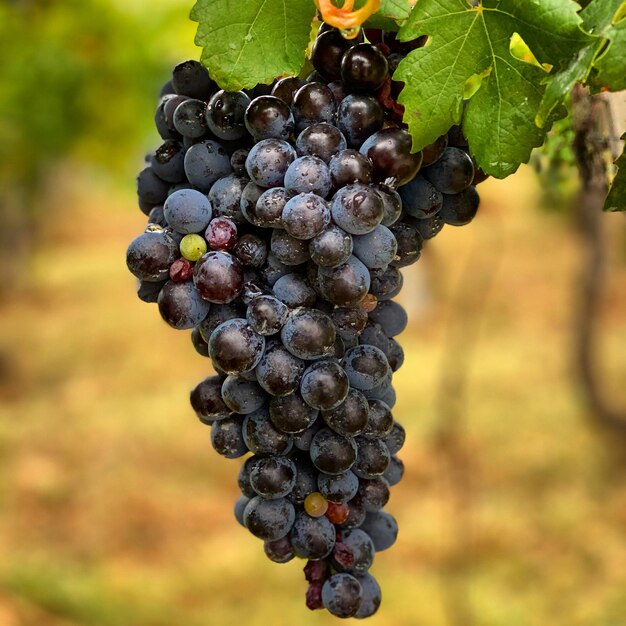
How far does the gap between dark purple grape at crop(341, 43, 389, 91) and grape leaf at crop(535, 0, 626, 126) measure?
12cm

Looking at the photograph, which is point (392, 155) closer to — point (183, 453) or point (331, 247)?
point (331, 247)

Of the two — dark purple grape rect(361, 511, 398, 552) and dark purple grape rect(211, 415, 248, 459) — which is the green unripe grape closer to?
dark purple grape rect(211, 415, 248, 459)

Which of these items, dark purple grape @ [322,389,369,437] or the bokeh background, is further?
the bokeh background

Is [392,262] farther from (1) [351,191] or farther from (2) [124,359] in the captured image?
(2) [124,359]

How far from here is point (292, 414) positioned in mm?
661

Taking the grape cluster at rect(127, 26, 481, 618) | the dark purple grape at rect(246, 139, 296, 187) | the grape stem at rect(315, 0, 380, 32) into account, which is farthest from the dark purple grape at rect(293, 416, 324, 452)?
the grape stem at rect(315, 0, 380, 32)

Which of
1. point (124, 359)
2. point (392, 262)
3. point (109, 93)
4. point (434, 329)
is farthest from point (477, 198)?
point (434, 329)

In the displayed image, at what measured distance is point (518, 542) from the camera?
11.4 ft

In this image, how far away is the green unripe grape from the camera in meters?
0.64

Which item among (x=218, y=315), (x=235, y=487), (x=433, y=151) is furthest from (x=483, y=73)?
(x=235, y=487)

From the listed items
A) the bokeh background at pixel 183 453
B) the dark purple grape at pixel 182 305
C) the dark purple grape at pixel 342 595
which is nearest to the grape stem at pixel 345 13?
the dark purple grape at pixel 182 305

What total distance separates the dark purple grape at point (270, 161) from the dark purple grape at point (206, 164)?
0.05 meters

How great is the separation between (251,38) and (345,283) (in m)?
0.20

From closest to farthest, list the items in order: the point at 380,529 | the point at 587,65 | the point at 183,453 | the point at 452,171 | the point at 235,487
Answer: the point at 587,65 → the point at 452,171 → the point at 380,529 → the point at 235,487 → the point at 183,453
